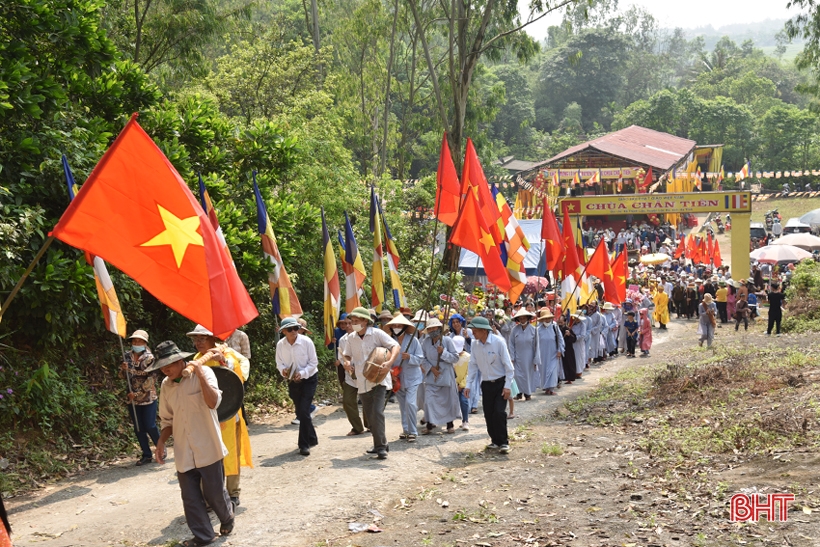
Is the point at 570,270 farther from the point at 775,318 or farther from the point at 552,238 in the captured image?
the point at 775,318

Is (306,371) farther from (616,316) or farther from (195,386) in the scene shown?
(616,316)

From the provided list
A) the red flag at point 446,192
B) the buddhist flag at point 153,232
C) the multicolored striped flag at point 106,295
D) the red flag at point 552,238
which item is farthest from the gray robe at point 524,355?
the buddhist flag at point 153,232

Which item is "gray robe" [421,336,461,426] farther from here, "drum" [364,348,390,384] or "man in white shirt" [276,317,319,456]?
"man in white shirt" [276,317,319,456]

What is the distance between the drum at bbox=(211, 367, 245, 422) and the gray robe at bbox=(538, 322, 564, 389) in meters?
8.53

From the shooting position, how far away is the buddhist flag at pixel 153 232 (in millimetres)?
5918

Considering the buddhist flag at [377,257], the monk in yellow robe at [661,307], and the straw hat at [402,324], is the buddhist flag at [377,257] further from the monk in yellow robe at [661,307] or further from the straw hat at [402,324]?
the monk in yellow robe at [661,307]

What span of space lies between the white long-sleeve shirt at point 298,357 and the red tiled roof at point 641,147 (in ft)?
137

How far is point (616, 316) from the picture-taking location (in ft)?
76.1

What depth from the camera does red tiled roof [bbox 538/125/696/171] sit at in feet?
165

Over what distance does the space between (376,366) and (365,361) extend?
0.24m

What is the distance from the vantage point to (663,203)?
133 ft

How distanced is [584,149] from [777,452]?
42.8m

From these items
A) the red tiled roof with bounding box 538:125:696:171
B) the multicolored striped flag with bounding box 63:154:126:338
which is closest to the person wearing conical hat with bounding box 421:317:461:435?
the multicolored striped flag with bounding box 63:154:126:338

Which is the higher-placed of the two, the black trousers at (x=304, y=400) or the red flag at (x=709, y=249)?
the red flag at (x=709, y=249)
